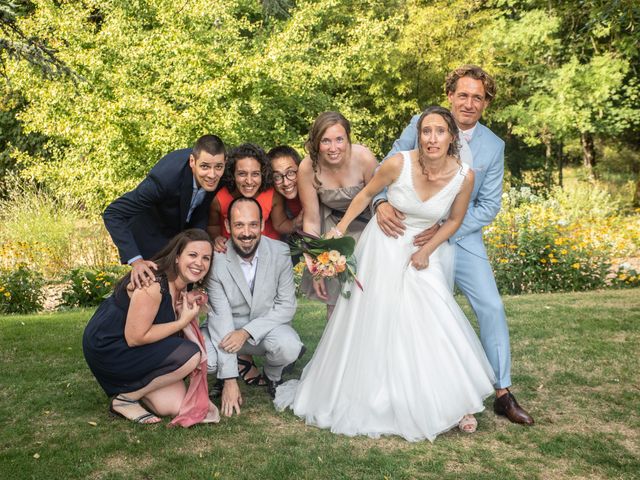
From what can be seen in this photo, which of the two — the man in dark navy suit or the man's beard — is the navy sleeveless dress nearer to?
the man in dark navy suit

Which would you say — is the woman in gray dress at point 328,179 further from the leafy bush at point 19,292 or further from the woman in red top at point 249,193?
the leafy bush at point 19,292

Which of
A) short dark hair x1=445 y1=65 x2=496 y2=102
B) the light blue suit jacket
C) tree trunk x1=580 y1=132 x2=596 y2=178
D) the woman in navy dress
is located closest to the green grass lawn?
the woman in navy dress

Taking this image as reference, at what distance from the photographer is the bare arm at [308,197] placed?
4.98 meters

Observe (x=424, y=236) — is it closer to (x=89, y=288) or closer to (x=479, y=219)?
(x=479, y=219)

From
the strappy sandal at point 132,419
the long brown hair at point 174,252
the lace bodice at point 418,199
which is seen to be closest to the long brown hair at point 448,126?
the lace bodice at point 418,199

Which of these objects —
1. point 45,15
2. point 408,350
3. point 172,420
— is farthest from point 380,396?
point 45,15

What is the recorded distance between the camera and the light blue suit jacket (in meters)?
4.68

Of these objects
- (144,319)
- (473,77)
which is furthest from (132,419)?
(473,77)

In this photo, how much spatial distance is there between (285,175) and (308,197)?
278 mm

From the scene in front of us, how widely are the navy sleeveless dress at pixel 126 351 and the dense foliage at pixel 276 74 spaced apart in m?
5.58

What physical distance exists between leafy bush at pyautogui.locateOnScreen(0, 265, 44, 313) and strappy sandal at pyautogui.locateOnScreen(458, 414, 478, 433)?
7014 mm

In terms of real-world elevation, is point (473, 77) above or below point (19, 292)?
above

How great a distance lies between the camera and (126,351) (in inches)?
175

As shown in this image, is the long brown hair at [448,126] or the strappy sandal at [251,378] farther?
the strappy sandal at [251,378]
